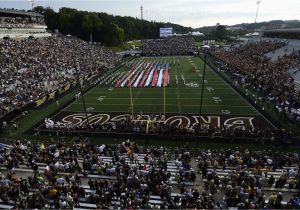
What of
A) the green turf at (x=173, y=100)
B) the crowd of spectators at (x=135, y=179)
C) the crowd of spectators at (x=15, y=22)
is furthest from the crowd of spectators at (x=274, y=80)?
the crowd of spectators at (x=15, y=22)

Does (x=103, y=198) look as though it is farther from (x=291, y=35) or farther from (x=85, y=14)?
(x=85, y=14)

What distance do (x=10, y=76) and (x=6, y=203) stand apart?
28.5 metres

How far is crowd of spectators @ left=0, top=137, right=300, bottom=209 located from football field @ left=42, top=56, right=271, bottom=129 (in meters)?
6.94

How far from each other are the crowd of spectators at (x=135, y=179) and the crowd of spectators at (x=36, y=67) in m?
11.1

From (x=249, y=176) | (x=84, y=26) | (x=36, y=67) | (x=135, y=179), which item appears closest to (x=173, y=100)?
(x=249, y=176)

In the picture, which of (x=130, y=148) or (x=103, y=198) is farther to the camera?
(x=130, y=148)

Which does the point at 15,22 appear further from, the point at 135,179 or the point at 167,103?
the point at 135,179

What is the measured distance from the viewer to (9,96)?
118 ft

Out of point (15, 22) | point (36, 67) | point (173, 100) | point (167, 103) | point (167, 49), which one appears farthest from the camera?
point (167, 49)

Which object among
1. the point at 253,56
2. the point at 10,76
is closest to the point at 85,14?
the point at 253,56

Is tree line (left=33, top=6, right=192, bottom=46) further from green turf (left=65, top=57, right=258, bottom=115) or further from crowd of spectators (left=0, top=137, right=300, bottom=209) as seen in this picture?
crowd of spectators (left=0, top=137, right=300, bottom=209)

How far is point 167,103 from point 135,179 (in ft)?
→ 66.9

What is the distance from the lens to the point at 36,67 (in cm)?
4822

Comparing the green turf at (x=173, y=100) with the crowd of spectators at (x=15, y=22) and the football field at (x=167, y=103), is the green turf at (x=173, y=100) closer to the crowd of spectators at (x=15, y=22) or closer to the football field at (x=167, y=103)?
the football field at (x=167, y=103)
